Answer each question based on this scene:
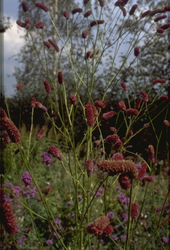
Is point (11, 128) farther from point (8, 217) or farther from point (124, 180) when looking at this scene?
point (124, 180)

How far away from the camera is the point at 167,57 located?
21.7ft

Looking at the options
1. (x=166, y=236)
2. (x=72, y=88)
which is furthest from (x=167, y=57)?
(x=166, y=236)

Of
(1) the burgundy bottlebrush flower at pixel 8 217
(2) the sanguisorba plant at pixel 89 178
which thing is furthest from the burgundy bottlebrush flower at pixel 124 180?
(1) the burgundy bottlebrush flower at pixel 8 217

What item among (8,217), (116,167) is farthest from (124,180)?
(8,217)

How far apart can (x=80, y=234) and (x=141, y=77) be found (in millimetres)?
5491

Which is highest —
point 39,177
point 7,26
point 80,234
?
point 7,26

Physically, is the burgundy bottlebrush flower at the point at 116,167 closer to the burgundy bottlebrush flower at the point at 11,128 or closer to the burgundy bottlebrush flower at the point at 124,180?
the burgundy bottlebrush flower at the point at 124,180

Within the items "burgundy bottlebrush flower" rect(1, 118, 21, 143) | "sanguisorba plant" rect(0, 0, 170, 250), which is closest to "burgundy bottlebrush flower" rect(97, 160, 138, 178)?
"sanguisorba plant" rect(0, 0, 170, 250)

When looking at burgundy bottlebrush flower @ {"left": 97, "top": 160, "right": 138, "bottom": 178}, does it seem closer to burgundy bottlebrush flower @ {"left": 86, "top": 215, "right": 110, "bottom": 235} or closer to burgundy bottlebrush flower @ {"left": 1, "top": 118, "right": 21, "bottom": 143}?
burgundy bottlebrush flower @ {"left": 86, "top": 215, "right": 110, "bottom": 235}

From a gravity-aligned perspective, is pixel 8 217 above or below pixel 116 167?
below

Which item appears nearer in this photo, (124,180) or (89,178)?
(124,180)

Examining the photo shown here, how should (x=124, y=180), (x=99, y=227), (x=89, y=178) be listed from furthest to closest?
(x=89, y=178) < (x=124, y=180) < (x=99, y=227)

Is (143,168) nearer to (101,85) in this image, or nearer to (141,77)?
(141,77)

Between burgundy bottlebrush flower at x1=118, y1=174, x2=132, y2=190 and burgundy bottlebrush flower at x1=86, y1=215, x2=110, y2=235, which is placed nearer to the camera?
burgundy bottlebrush flower at x1=86, y1=215, x2=110, y2=235
